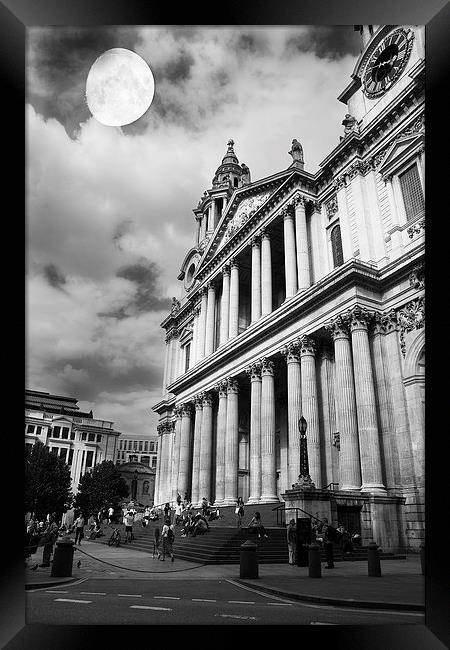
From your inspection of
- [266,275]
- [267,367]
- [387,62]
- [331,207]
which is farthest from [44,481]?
[387,62]

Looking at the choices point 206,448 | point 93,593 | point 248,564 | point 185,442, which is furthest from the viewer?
point 185,442

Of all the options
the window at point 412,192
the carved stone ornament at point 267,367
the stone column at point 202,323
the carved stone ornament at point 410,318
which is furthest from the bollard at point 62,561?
the stone column at point 202,323

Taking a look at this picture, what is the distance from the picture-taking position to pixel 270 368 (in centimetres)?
3209

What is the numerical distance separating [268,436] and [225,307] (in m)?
13.7

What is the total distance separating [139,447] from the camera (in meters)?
135

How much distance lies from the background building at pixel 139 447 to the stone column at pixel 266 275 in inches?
4144

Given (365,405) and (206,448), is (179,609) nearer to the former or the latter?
(365,405)

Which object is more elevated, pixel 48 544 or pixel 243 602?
pixel 48 544

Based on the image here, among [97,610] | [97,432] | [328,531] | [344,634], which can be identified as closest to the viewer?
[344,634]

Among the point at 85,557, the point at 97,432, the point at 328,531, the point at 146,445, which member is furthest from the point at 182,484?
the point at 146,445

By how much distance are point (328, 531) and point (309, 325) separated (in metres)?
13.0
